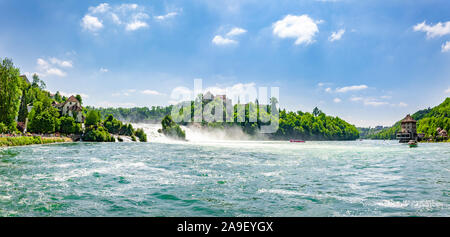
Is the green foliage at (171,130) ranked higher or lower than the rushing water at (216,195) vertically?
higher

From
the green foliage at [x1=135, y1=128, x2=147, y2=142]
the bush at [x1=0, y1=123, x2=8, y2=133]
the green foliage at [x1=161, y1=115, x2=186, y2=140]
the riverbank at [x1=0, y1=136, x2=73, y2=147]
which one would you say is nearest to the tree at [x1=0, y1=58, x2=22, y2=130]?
the bush at [x1=0, y1=123, x2=8, y2=133]

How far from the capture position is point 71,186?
41.3 ft

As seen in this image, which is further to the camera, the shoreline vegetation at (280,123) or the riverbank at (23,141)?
the shoreline vegetation at (280,123)

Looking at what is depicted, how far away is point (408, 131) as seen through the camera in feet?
364

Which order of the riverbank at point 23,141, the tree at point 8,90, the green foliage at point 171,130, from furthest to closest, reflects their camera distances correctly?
the green foliage at point 171,130, the tree at point 8,90, the riverbank at point 23,141

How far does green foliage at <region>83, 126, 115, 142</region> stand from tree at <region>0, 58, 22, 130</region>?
1814 cm

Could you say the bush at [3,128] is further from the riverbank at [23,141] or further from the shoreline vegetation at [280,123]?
the shoreline vegetation at [280,123]

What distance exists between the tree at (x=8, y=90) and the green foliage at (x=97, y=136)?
18.1 m

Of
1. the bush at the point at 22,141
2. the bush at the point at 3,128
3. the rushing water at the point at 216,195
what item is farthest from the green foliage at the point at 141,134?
the rushing water at the point at 216,195

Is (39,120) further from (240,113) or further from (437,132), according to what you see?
(437,132)

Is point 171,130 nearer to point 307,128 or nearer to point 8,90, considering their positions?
point 8,90

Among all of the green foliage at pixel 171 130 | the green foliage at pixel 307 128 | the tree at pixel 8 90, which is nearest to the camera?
the tree at pixel 8 90

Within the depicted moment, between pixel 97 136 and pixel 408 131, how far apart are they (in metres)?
113

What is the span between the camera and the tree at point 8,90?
45.3 m
